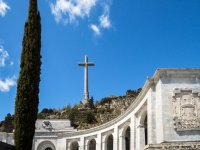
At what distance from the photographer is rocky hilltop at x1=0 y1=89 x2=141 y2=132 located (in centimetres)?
6247

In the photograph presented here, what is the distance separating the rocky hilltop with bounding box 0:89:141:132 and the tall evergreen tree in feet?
105

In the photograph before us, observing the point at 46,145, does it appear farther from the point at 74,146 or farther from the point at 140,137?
the point at 140,137

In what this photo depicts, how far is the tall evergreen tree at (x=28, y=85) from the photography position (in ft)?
77.6

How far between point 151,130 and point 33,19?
12657 mm

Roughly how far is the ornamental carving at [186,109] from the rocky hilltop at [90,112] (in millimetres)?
35610

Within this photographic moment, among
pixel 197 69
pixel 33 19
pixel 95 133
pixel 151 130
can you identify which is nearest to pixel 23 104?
pixel 33 19

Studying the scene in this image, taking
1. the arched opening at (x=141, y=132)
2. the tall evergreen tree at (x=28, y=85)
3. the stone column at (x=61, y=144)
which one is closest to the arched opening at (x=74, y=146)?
the stone column at (x=61, y=144)

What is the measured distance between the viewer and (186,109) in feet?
71.8

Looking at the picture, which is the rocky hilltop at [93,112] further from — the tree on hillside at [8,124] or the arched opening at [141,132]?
the arched opening at [141,132]

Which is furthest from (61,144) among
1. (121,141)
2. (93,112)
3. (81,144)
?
(93,112)

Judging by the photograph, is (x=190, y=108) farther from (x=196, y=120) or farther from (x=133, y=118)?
(x=133, y=118)

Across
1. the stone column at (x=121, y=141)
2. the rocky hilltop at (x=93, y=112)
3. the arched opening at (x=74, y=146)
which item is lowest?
the arched opening at (x=74, y=146)

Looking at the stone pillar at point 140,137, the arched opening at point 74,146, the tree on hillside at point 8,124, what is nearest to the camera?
the stone pillar at point 140,137

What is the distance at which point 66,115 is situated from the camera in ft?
217
